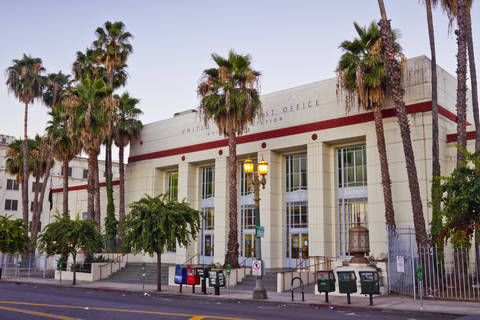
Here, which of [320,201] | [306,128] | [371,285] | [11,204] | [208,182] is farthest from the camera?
[11,204]

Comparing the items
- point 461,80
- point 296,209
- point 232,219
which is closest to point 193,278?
point 232,219

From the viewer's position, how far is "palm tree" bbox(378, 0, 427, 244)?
70.2ft

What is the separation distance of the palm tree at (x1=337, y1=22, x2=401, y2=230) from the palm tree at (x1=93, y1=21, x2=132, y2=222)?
67.4ft

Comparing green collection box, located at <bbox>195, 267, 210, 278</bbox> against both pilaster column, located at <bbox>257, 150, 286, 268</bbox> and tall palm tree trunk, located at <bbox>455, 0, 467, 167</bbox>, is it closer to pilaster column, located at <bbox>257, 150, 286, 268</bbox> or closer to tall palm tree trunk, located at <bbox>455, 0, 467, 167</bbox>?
pilaster column, located at <bbox>257, 150, 286, 268</bbox>

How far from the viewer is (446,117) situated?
2645cm

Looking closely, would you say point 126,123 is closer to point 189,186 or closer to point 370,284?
point 189,186

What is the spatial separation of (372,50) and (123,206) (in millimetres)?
22801

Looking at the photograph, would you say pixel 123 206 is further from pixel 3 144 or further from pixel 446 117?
pixel 3 144

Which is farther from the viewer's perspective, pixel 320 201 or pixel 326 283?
pixel 320 201

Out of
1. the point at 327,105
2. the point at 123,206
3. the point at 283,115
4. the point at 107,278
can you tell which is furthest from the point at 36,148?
the point at 327,105

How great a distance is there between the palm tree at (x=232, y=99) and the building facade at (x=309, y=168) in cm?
294

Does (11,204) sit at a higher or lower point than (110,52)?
lower

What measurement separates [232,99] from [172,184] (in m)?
13.7

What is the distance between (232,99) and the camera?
27.9 m
